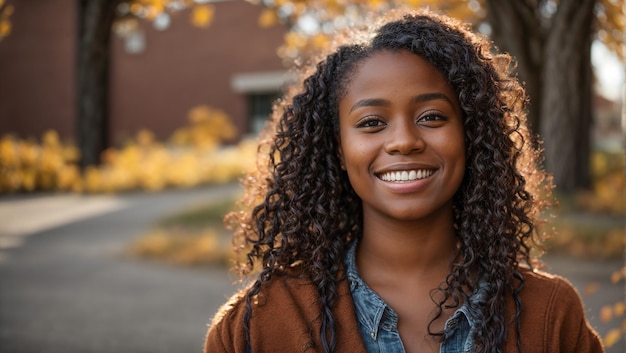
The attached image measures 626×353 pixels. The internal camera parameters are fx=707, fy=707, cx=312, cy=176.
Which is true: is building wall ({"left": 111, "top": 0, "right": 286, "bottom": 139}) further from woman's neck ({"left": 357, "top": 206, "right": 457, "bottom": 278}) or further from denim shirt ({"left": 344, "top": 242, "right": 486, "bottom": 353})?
denim shirt ({"left": 344, "top": 242, "right": 486, "bottom": 353})

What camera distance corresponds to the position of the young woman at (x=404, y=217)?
6.89 ft

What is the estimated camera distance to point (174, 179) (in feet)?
42.9

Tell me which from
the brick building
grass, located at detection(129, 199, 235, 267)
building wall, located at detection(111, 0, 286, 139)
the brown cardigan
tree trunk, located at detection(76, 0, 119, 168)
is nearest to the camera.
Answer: the brown cardigan

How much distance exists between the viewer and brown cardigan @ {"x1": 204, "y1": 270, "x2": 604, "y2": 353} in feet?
6.76

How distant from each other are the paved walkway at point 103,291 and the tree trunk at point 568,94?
184 cm

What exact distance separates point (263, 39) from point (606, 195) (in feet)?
53.0

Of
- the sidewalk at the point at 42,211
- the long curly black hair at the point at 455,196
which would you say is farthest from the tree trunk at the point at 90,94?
the long curly black hair at the point at 455,196

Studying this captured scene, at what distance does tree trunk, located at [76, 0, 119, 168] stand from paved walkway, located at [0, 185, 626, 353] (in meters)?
2.84

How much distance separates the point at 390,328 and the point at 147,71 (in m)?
24.0

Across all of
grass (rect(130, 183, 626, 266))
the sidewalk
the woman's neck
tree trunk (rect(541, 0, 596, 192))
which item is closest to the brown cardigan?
the woman's neck

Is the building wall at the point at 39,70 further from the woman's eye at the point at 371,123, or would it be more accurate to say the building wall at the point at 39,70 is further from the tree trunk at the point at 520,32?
the woman's eye at the point at 371,123

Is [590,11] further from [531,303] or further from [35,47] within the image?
[35,47]

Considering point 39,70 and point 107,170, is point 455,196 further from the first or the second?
point 39,70

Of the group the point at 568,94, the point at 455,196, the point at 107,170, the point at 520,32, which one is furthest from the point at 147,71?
the point at 455,196
